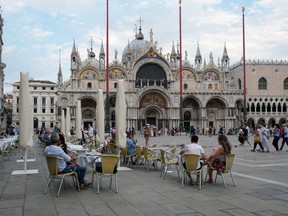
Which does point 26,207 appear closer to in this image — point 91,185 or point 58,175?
point 58,175

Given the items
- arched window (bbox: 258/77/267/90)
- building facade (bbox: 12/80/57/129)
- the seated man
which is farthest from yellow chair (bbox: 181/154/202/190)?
building facade (bbox: 12/80/57/129)

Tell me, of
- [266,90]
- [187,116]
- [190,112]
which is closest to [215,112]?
[190,112]

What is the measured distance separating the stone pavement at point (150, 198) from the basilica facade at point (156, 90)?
4151 centimetres

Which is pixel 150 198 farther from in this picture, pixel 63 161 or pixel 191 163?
pixel 63 161

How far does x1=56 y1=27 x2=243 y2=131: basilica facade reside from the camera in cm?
5119

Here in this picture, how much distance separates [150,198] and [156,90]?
Result: 45063mm

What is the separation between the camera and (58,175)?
745cm

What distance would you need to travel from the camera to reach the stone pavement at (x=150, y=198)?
599 cm

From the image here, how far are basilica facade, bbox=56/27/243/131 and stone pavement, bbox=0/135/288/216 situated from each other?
41.5 m

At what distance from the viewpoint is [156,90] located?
51.8 meters

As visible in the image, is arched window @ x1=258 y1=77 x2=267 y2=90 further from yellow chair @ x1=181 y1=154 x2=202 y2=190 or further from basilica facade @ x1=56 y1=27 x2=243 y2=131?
yellow chair @ x1=181 y1=154 x2=202 y2=190

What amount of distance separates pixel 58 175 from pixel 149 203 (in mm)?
2239

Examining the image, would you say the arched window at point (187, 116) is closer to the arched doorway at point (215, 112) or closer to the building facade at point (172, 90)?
the building facade at point (172, 90)

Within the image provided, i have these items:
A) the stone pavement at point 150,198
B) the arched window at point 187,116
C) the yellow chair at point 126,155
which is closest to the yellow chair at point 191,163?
the stone pavement at point 150,198
